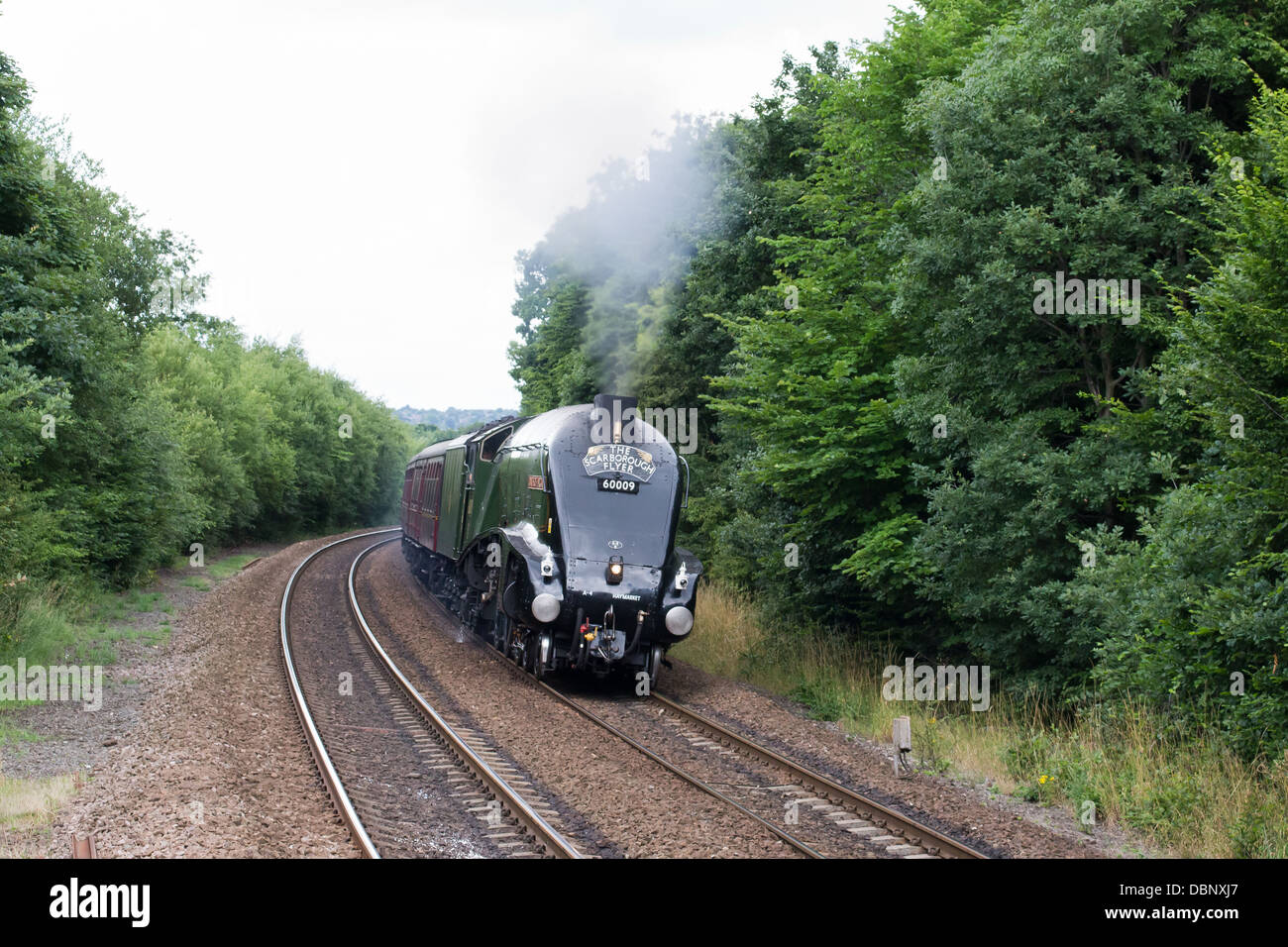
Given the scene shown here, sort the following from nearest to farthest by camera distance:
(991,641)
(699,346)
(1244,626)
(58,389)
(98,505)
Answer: (1244,626)
(991,641)
(58,389)
(98,505)
(699,346)

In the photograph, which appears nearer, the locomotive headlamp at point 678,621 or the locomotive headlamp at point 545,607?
the locomotive headlamp at point 545,607

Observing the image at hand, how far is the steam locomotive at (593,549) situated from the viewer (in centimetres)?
1299

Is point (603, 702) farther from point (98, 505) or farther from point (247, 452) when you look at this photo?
point (247, 452)

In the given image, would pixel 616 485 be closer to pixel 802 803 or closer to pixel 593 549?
pixel 593 549

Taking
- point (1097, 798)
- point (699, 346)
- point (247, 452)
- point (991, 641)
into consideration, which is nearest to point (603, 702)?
point (991, 641)

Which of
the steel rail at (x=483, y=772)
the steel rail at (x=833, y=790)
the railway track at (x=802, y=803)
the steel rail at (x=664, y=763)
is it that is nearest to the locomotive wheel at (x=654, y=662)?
the steel rail at (x=833, y=790)

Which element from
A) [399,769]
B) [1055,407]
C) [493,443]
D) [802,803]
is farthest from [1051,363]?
[493,443]

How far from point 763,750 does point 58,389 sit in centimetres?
1361

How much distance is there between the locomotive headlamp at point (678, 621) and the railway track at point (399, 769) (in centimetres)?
316

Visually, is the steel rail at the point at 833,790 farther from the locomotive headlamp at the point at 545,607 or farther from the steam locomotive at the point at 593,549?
the locomotive headlamp at the point at 545,607

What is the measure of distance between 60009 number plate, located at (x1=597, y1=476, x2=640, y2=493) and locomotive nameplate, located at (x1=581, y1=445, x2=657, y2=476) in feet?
0.24

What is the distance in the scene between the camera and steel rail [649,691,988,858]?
24.5 feet

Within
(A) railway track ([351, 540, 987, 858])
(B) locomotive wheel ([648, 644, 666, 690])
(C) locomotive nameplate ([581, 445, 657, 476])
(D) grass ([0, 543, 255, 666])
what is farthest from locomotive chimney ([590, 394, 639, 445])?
(D) grass ([0, 543, 255, 666])

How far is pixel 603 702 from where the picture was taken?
42.7 feet
